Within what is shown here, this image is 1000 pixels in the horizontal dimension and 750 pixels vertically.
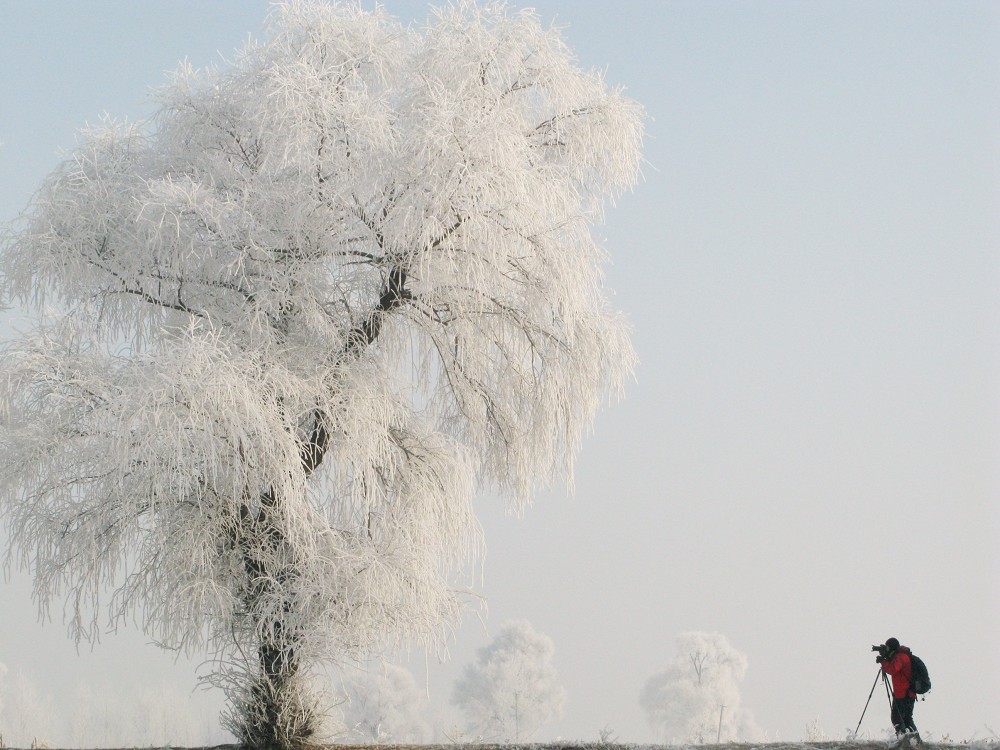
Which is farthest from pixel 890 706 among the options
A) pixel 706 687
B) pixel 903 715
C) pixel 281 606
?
pixel 706 687

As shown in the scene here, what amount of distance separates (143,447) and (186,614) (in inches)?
57.6

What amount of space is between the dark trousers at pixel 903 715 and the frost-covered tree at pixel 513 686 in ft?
36.5

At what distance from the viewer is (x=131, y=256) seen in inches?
319

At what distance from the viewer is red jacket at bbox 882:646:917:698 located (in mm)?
7312

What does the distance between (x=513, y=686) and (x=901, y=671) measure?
1186 centimetres

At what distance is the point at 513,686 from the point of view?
18328 millimetres

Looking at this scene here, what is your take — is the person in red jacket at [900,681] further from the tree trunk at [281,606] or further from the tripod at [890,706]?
the tree trunk at [281,606]

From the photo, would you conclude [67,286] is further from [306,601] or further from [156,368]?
[306,601]

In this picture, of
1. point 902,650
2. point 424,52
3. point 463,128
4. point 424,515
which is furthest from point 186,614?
point 902,650

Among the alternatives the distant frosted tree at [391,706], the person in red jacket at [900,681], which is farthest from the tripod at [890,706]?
the distant frosted tree at [391,706]

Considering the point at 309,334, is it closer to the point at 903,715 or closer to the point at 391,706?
the point at 903,715

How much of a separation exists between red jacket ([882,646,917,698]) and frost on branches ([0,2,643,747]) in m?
2.95

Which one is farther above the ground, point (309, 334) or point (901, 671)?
point (309, 334)

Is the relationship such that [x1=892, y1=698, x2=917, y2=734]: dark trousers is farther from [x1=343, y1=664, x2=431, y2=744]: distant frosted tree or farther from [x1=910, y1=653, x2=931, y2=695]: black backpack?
[x1=343, y1=664, x2=431, y2=744]: distant frosted tree
